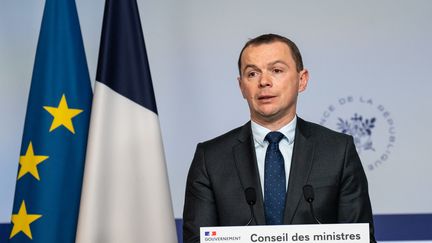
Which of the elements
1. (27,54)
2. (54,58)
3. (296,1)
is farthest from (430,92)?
(27,54)

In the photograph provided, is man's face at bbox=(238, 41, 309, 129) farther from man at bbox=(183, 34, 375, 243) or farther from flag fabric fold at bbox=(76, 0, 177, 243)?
flag fabric fold at bbox=(76, 0, 177, 243)

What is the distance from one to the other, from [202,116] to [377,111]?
1.11m

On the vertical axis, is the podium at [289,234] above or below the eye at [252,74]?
below

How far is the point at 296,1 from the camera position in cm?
390

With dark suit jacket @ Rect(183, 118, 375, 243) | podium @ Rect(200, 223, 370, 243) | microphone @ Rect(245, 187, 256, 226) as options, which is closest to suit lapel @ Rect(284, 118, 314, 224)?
dark suit jacket @ Rect(183, 118, 375, 243)

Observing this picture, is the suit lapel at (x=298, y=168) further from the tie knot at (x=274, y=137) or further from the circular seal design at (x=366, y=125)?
the circular seal design at (x=366, y=125)

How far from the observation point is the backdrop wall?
12.3ft

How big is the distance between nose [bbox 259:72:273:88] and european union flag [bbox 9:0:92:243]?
1.39 metres

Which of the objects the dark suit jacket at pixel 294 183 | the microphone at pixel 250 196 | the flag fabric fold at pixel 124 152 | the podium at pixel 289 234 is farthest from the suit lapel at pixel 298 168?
the flag fabric fold at pixel 124 152

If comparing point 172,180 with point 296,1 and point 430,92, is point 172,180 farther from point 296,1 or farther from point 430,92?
point 430,92

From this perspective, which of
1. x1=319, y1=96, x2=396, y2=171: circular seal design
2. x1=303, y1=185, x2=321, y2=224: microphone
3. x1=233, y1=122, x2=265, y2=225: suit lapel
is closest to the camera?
x1=303, y1=185, x2=321, y2=224: microphone

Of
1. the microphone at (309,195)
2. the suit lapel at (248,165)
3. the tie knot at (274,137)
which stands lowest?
the microphone at (309,195)

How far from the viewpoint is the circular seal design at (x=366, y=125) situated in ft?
12.3

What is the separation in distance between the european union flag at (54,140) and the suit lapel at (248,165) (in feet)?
4.18
